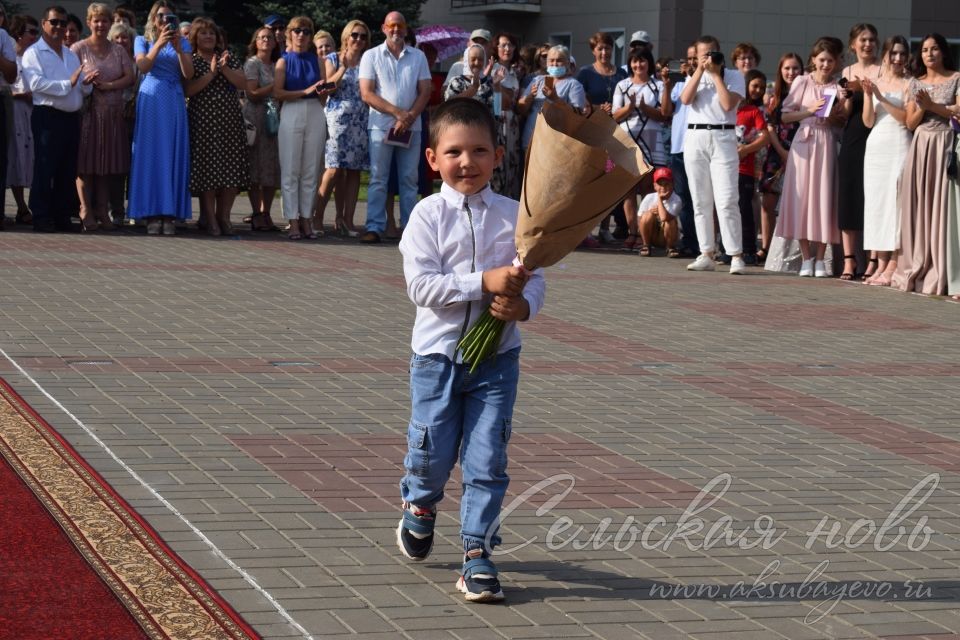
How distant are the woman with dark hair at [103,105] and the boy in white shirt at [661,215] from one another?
5772 mm

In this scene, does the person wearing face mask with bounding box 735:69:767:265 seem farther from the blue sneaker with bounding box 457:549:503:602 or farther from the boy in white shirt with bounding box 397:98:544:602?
the blue sneaker with bounding box 457:549:503:602

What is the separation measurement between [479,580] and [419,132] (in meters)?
12.5

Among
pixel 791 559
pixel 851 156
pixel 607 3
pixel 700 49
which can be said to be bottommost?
pixel 791 559

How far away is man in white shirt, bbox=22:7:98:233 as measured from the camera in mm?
15703

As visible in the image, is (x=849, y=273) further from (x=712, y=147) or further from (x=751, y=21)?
(x=751, y=21)

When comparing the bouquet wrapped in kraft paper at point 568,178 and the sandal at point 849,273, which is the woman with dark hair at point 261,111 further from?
the bouquet wrapped in kraft paper at point 568,178

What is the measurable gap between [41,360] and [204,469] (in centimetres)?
268

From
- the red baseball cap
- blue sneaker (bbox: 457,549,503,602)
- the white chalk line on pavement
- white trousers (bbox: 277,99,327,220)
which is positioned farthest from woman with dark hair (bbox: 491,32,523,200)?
blue sneaker (bbox: 457,549,503,602)

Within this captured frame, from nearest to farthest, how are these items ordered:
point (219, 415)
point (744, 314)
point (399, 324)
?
point (219, 415), point (399, 324), point (744, 314)

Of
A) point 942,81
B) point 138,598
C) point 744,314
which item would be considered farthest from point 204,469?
point 942,81

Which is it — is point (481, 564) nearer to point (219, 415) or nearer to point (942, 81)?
point (219, 415)

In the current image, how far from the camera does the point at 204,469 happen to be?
6496 millimetres

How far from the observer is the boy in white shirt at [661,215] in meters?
16.6

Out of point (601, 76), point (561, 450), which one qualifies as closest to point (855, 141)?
point (601, 76)
